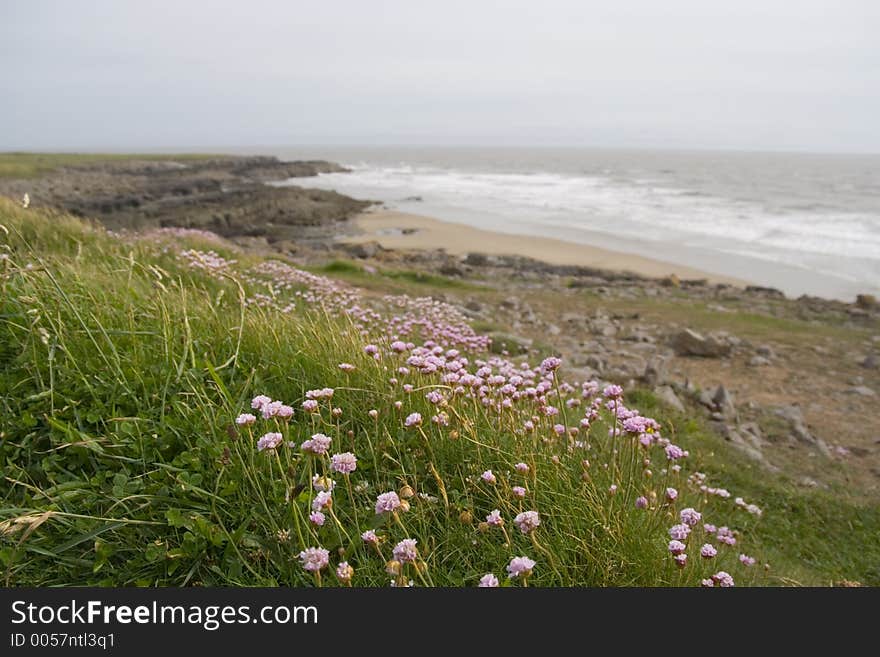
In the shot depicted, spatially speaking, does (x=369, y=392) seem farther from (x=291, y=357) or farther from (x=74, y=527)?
(x=74, y=527)

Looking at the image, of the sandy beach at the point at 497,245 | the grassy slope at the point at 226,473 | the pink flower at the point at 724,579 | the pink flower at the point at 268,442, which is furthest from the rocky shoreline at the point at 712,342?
the pink flower at the point at 268,442

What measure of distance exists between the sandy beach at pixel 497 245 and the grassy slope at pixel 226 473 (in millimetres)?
19361

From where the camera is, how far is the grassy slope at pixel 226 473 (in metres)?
2.16

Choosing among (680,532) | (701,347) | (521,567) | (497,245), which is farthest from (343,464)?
(497,245)

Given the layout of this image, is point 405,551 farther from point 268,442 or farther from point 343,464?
point 268,442

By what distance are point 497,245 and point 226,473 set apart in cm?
2519

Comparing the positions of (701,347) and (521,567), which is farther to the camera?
(701,347)

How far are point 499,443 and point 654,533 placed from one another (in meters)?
0.81

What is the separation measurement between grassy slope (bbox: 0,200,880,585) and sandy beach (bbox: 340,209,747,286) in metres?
19.4

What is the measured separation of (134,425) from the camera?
2.75 metres

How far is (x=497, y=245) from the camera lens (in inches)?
1057

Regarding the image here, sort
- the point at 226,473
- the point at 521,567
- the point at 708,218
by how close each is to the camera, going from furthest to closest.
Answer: the point at 708,218 → the point at 226,473 → the point at 521,567

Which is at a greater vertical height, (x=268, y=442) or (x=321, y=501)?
(x=268, y=442)

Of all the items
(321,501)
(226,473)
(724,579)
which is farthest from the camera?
(226,473)
